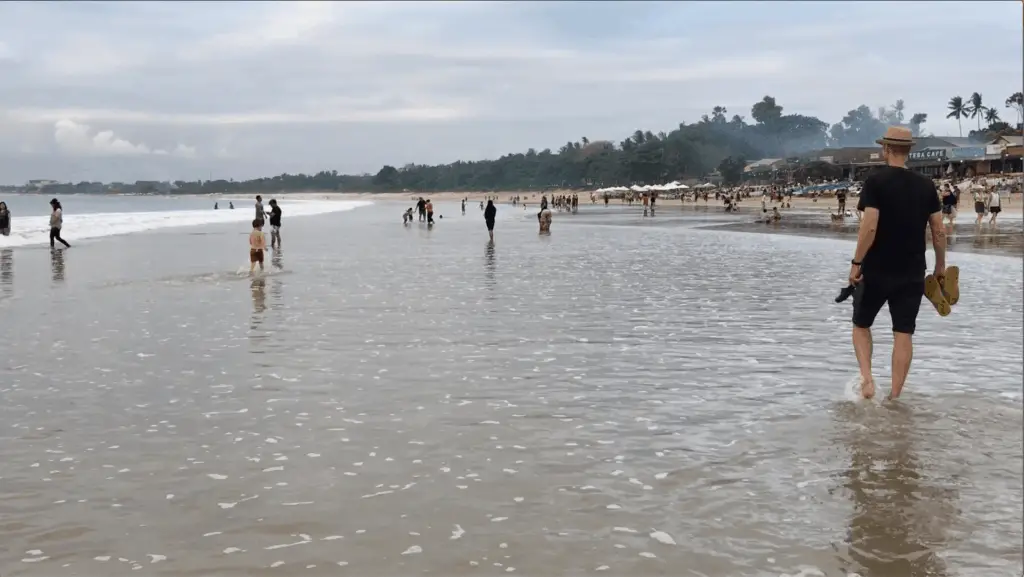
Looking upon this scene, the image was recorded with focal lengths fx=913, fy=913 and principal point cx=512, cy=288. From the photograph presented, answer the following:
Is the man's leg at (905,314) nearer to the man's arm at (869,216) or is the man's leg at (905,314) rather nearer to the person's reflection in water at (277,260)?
the man's arm at (869,216)

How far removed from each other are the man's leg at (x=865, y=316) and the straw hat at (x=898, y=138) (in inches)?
41.8

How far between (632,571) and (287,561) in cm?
163

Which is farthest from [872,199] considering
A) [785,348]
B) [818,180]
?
[818,180]

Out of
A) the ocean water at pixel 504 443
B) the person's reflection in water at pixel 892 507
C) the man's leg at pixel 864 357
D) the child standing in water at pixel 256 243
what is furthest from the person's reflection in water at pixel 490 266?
the person's reflection in water at pixel 892 507

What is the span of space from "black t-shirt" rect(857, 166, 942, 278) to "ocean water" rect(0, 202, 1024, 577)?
1.17 meters

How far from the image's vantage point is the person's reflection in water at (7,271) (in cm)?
1769

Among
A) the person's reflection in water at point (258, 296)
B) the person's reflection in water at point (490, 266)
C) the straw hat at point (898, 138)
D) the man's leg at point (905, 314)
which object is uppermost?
the straw hat at point (898, 138)

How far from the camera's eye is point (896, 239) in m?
7.05

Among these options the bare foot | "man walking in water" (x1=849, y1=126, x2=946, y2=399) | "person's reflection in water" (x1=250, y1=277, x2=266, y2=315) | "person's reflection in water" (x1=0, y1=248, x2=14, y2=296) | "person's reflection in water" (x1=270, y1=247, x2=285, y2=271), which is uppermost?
"man walking in water" (x1=849, y1=126, x2=946, y2=399)

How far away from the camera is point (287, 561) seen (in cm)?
434

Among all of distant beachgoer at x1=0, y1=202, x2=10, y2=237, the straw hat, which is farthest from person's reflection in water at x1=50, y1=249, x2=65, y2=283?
the straw hat

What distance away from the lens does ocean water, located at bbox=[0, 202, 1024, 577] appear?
176 inches

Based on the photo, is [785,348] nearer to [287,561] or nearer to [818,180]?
[287,561]

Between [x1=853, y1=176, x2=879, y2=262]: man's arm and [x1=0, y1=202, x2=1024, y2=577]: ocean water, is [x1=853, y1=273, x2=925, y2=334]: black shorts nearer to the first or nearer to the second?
[x1=853, y1=176, x2=879, y2=262]: man's arm
